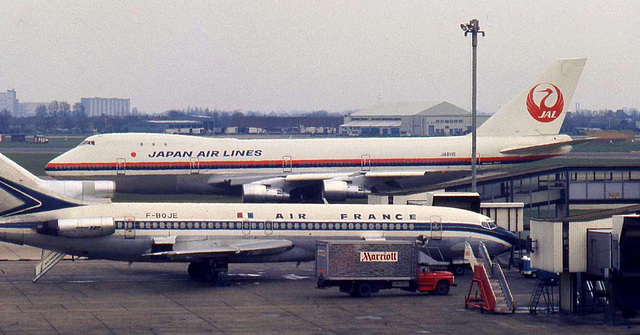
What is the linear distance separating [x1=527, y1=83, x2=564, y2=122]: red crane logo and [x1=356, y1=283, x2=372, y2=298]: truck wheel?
3026 cm

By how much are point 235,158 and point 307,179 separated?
15.6 feet

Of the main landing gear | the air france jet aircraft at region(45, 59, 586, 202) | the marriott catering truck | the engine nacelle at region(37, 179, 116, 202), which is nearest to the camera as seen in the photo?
the marriott catering truck

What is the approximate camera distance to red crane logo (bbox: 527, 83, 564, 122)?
6462cm

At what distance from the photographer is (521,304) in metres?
36.9

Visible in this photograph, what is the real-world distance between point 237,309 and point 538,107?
35.7m

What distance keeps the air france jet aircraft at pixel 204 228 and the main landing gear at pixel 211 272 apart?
0.16 feet

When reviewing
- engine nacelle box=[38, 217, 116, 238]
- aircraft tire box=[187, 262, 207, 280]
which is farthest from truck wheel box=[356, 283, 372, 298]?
engine nacelle box=[38, 217, 116, 238]

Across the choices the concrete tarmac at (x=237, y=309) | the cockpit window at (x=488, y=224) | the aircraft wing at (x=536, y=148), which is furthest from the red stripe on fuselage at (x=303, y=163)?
the cockpit window at (x=488, y=224)

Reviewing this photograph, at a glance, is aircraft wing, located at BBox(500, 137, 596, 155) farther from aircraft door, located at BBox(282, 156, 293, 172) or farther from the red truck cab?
the red truck cab

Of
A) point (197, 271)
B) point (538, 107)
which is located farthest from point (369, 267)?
point (538, 107)

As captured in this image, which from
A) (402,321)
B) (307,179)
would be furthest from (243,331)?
(307,179)

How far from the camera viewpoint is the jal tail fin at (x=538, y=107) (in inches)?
2544

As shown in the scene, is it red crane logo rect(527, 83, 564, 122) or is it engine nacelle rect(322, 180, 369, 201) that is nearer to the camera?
engine nacelle rect(322, 180, 369, 201)

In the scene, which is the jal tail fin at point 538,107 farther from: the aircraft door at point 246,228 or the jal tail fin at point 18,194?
the jal tail fin at point 18,194
